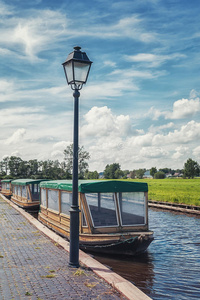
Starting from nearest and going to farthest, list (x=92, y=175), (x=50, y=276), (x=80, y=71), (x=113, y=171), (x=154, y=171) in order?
(x=50, y=276) < (x=80, y=71) < (x=113, y=171) < (x=92, y=175) < (x=154, y=171)

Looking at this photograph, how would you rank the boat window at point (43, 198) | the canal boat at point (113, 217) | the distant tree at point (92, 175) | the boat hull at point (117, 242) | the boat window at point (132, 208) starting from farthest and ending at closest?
the distant tree at point (92, 175) → the boat window at point (43, 198) → the boat window at point (132, 208) → the canal boat at point (113, 217) → the boat hull at point (117, 242)

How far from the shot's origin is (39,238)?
12336 millimetres

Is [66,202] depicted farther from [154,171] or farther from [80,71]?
[154,171]

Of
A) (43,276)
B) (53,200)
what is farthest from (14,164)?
(43,276)

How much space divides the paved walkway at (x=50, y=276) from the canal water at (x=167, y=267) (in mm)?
1789

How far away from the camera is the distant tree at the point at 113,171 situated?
148750mm

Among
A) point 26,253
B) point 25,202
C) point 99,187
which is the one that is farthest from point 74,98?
point 25,202

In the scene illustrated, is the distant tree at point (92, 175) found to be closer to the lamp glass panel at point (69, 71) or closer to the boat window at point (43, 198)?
the boat window at point (43, 198)

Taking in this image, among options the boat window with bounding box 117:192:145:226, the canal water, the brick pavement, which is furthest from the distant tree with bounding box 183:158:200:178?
the brick pavement

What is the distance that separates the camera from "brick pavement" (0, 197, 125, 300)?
6.36 meters

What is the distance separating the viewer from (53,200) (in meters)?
16.1

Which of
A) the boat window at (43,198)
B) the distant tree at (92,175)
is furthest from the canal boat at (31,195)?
the distant tree at (92,175)

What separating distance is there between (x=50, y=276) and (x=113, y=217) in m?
4.80

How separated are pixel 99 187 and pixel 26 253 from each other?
3.51 m
